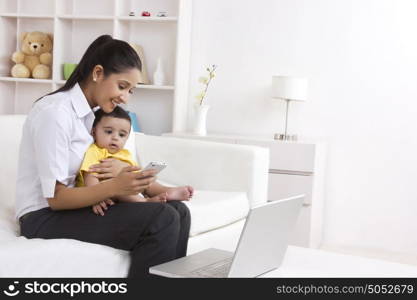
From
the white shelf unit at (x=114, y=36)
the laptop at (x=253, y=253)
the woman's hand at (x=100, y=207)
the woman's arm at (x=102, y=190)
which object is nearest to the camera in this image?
the laptop at (x=253, y=253)

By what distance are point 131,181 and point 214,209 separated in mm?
815

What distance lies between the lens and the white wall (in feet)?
12.9

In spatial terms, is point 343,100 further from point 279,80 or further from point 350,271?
point 350,271

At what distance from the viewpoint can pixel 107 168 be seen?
206cm

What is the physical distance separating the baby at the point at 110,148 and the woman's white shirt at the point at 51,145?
0.03 m

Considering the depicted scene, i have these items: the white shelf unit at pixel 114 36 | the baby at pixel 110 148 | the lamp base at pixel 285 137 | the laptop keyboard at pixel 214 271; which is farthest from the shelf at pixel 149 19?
the laptop keyboard at pixel 214 271

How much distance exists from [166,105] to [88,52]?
96.5 inches

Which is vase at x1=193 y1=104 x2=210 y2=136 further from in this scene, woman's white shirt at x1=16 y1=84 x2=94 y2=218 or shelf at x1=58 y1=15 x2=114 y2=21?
woman's white shirt at x1=16 y1=84 x2=94 y2=218

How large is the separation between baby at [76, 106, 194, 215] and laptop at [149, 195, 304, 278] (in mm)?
294

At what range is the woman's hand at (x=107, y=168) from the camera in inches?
79.2

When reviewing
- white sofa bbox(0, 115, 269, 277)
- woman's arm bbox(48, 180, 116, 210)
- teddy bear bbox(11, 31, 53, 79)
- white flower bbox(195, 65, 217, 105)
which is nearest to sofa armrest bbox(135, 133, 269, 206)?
white sofa bbox(0, 115, 269, 277)

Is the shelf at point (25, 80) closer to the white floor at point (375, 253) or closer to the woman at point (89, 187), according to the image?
the white floor at point (375, 253)

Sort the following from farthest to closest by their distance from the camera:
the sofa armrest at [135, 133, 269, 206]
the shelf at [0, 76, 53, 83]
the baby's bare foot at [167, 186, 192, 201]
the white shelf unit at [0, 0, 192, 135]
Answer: the shelf at [0, 76, 53, 83] < the white shelf unit at [0, 0, 192, 135] < the sofa armrest at [135, 133, 269, 206] < the baby's bare foot at [167, 186, 192, 201]

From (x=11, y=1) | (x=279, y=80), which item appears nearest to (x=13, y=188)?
(x=279, y=80)
